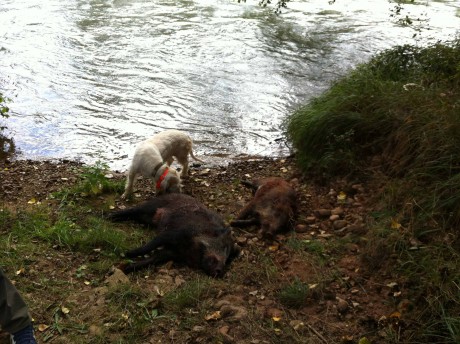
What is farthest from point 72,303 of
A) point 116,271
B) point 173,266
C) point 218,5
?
point 218,5

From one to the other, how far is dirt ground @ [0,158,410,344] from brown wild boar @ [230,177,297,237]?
11cm

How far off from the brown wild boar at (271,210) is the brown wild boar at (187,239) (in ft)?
1.48

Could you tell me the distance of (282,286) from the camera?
14.3ft

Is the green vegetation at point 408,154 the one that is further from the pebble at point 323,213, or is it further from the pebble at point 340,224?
the pebble at point 323,213

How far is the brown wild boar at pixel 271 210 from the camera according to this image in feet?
18.0

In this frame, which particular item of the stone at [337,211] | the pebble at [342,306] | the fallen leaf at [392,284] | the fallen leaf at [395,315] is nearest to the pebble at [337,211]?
the stone at [337,211]

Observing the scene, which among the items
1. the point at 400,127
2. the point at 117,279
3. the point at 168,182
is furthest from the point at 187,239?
the point at 400,127

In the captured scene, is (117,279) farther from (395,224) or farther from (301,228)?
(395,224)

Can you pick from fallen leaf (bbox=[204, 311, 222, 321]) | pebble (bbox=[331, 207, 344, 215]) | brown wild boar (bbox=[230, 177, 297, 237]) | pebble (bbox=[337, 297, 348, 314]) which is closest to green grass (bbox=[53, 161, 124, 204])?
brown wild boar (bbox=[230, 177, 297, 237])

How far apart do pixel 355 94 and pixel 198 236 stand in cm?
310

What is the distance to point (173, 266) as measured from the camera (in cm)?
489

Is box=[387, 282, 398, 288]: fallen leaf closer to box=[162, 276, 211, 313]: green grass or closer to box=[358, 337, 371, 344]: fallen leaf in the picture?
box=[358, 337, 371, 344]: fallen leaf

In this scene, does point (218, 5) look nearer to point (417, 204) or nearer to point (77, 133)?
point (77, 133)

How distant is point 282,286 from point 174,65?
26.1ft
